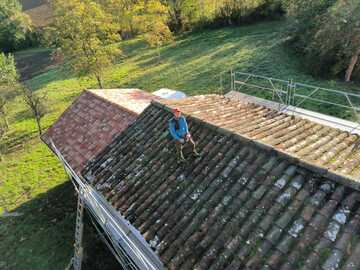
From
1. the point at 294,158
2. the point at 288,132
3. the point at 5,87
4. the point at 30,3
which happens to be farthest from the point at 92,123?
the point at 30,3

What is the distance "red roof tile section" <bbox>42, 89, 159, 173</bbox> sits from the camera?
1309cm

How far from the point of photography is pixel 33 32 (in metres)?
52.1

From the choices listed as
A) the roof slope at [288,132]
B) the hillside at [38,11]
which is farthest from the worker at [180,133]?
the hillside at [38,11]

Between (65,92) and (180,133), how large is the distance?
990 inches

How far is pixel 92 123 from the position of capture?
14.4 m

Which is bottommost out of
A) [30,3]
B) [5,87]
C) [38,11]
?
[5,87]

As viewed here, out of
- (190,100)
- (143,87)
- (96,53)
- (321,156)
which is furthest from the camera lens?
(143,87)

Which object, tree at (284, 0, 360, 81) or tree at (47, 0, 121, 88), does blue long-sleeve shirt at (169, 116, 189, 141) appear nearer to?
tree at (284, 0, 360, 81)

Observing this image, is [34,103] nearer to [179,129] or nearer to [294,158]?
[179,129]

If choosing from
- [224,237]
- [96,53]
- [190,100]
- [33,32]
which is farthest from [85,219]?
[33,32]

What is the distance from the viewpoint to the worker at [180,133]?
7.38 meters

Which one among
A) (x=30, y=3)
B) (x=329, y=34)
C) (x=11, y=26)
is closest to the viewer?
(x=329, y=34)

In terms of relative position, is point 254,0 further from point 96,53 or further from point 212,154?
point 212,154

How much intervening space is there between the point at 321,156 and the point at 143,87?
1930cm
